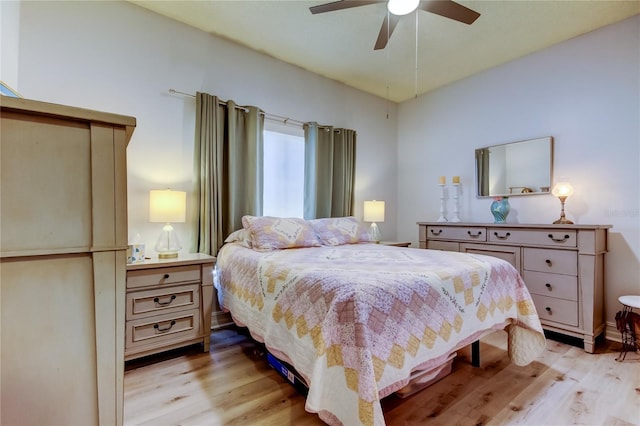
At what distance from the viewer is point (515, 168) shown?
317 cm

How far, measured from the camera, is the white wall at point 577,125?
2514 mm

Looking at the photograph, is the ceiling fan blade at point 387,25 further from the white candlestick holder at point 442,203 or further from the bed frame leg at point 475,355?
the bed frame leg at point 475,355

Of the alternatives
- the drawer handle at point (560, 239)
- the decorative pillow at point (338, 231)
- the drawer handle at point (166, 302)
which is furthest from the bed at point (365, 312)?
the drawer handle at point (560, 239)

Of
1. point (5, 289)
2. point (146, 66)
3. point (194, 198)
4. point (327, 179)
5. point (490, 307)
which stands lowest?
point (490, 307)

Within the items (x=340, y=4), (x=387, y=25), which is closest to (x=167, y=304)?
(x=340, y=4)

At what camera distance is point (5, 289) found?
21.9 inches

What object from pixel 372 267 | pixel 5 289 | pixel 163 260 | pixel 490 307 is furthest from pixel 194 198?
pixel 490 307

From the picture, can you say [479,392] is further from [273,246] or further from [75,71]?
[75,71]

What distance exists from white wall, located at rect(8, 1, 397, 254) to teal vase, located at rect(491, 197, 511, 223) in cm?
237

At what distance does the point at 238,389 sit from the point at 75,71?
2600 millimetres

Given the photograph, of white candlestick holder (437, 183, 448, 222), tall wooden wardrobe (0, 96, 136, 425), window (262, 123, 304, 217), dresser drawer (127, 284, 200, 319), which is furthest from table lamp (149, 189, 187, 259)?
white candlestick holder (437, 183, 448, 222)

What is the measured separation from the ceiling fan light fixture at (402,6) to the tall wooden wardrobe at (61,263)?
77.6 inches

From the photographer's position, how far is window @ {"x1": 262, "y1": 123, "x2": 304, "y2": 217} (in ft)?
10.6

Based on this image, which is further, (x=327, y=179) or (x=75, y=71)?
(x=327, y=179)
